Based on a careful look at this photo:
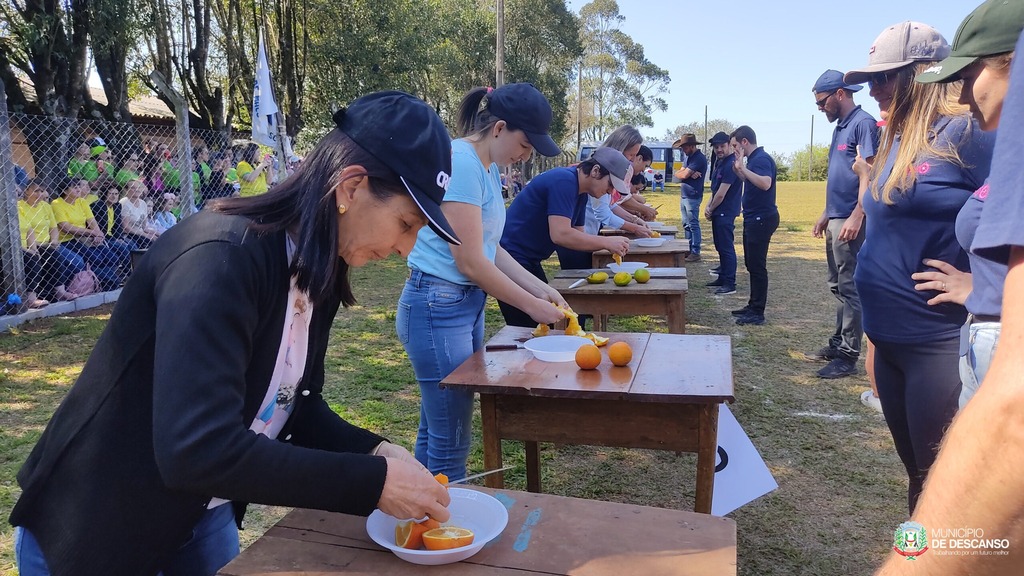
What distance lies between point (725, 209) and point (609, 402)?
23.3ft

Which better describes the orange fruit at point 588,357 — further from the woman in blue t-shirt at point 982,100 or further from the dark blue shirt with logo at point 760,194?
the dark blue shirt with logo at point 760,194

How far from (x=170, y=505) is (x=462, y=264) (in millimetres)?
1440

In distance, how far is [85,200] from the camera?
311 inches

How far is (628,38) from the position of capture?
61656 millimetres

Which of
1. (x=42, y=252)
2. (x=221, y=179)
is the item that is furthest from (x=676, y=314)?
(x=221, y=179)

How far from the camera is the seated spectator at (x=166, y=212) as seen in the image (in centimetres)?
901

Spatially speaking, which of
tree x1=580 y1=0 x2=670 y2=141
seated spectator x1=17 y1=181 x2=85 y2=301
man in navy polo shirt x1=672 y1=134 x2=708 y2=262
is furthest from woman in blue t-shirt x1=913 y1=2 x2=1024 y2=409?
tree x1=580 y1=0 x2=670 y2=141

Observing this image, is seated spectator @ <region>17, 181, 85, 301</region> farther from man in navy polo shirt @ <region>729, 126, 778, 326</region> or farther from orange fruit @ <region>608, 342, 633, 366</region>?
man in navy polo shirt @ <region>729, 126, 778, 326</region>

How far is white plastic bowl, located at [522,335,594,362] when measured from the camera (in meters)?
2.70

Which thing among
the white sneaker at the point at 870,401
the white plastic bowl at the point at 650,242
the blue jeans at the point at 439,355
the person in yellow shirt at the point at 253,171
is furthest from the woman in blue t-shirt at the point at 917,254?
the person in yellow shirt at the point at 253,171

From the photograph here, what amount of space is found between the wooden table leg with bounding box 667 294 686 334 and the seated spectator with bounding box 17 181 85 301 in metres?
6.44

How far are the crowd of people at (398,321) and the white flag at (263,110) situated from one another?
9191mm

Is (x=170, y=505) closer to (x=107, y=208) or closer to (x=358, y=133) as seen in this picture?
(x=358, y=133)

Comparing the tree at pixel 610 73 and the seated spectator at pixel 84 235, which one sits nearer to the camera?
the seated spectator at pixel 84 235
